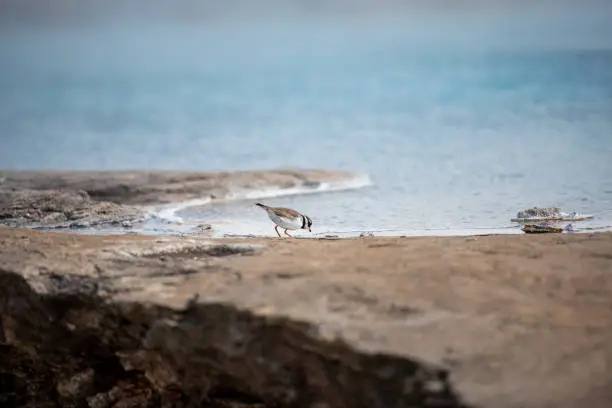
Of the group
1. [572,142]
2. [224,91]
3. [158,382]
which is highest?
[224,91]

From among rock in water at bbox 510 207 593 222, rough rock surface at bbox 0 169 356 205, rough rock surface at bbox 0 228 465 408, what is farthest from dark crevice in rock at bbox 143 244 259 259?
rough rock surface at bbox 0 169 356 205

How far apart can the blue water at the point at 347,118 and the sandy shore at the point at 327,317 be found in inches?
85.5

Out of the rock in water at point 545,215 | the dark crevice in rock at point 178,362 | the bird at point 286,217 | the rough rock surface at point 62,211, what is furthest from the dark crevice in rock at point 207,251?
the rough rock surface at point 62,211

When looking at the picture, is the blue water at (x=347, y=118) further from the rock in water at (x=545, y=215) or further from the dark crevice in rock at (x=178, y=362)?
the dark crevice in rock at (x=178, y=362)

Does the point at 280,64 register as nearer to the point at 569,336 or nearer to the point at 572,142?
the point at 572,142

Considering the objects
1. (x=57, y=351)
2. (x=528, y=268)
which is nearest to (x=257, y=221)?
(x=57, y=351)

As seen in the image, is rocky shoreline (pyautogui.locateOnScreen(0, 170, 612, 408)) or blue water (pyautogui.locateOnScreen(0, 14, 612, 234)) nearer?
rocky shoreline (pyautogui.locateOnScreen(0, 170, 612, 408))

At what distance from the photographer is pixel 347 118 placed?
479 inches

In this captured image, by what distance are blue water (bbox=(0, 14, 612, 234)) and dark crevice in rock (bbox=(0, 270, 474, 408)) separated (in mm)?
2404

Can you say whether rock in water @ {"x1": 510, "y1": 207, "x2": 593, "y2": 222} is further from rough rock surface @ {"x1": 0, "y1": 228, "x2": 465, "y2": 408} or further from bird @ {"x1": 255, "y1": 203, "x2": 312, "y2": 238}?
rough rock surface @ {"x1": 0, "y1": 228, "x2": 465, "y2": 408}

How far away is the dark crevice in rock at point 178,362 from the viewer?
3.14 meters

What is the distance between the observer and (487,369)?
2926 millimetres

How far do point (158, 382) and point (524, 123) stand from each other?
7385 millimetres

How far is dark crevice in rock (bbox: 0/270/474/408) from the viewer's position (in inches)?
123
